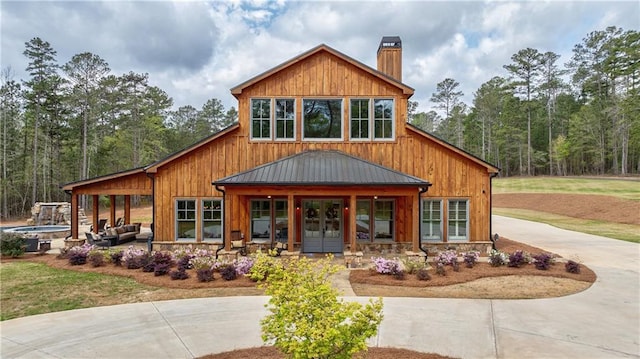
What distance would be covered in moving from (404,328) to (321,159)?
27.2 feet

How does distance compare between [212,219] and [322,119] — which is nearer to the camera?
[212,219]

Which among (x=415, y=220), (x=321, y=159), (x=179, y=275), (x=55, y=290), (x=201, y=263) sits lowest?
(x=55, y=290)

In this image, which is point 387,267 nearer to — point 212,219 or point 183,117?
point 212,219

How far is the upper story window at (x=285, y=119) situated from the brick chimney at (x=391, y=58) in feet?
17.2

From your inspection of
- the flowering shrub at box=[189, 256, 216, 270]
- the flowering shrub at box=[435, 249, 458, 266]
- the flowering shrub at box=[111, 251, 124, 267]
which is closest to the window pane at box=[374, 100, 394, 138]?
the flowering shrub at box=[435, 249, 458, 266]

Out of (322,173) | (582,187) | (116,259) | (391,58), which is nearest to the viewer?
(116,259)

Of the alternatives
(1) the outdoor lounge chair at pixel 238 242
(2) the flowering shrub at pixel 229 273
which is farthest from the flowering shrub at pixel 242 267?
(1) the outdoor lounge chair at pixel 238 242

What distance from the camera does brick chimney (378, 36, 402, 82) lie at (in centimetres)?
1638

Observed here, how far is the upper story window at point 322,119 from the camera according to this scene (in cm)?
1458

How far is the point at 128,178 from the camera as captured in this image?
14977 millimetres

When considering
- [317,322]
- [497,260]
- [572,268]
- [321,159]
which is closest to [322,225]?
[321,159]

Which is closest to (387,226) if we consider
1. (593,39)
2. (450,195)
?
(450,195)

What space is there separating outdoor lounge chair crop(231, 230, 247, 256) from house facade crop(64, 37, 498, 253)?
0.43 m

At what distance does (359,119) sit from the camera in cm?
1458
